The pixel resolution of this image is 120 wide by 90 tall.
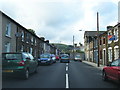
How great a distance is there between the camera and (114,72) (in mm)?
8305

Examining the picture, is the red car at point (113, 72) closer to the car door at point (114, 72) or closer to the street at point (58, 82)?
the car door at point (114, 72)

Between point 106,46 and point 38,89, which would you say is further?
point 106,46

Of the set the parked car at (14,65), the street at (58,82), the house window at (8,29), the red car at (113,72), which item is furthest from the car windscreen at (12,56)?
the house window at (8,29)

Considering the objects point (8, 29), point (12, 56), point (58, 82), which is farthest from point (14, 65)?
point (8, 29)

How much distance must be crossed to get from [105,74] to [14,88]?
17.4 feet

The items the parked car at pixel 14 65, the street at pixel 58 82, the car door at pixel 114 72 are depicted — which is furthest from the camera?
the parked car at pixel 14 65

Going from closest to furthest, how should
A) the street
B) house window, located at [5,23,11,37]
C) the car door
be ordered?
the car door
the street
house window, located at [5,23,11,37]

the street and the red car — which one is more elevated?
the red car

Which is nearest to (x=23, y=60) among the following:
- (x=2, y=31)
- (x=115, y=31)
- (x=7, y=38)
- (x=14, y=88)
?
(x=14, y=88)

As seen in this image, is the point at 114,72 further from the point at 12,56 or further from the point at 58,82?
the point at 12,56

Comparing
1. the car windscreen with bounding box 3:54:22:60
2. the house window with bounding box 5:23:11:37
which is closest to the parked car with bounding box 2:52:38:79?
the car windscreen with bounding box 3:54:22:60

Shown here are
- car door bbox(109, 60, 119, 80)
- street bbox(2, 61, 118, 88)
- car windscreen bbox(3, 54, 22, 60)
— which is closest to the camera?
car door bbox(109, 60, 119, 80)

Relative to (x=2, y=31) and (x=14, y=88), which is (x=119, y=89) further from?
(x=2, y=31)

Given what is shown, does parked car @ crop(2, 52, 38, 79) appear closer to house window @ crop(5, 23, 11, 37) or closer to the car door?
the car door
